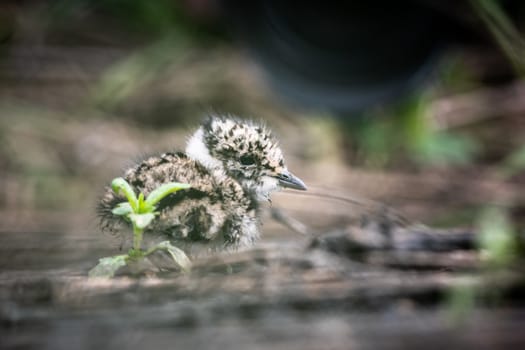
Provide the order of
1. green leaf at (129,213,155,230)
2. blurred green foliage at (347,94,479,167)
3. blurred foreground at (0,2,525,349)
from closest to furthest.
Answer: green leaf at (129,213,155,230)
blurred foreground at (0,2,525,349)
blurred green foliage at (347,94,479,167)

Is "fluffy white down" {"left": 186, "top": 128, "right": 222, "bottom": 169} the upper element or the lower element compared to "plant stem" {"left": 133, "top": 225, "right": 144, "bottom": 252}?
upper

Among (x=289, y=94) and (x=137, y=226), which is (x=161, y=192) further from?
(x=289, y=94)

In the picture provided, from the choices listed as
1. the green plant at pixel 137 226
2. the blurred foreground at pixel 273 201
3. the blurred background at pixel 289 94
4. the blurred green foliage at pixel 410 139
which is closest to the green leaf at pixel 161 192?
the green plant at pixel 137 226

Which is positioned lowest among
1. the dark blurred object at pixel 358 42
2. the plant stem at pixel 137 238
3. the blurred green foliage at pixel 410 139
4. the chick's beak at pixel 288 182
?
the plant stem at pixel 137 238

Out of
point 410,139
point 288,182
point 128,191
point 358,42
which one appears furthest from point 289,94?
point 128,191

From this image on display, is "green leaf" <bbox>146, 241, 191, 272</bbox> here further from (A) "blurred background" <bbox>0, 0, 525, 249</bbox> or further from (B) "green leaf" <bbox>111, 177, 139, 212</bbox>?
(A) "blurred background" <bbox>0, 0, 525, 249</bbox>

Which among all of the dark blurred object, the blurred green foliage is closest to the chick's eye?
the dark blurred object

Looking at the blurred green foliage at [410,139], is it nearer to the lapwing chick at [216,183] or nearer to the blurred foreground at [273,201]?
the blurred foreground at [273,201]

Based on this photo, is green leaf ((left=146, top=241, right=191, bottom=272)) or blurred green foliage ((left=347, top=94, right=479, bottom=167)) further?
blurred green foliage ((left=347, top=94, right=479, bottom=167))
